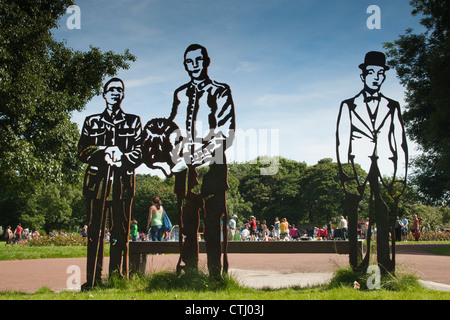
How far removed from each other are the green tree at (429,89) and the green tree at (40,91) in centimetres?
1356

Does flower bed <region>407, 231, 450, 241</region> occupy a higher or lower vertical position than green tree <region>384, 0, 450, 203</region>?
lower

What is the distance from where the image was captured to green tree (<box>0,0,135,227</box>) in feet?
43.3

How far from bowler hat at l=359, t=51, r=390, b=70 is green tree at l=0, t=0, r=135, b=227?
11.0 meters

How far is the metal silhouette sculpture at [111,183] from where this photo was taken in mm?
6766

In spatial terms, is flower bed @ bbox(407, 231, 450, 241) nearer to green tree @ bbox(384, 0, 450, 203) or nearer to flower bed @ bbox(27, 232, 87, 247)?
green tree @ bbox(384, 0, 450, 203)

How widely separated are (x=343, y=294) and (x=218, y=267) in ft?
6.21

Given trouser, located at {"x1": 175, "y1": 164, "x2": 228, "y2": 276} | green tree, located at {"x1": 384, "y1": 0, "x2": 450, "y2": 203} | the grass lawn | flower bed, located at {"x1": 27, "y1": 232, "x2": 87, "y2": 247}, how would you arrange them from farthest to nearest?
flower bed, located at {"x1": 27, "y1": 232, "x2": 87, "y2": 247}, green tree, located at {"x1": 384, "y1": 0, "x2": 450, "y2": 203}, trouser, located at {"x1": 175, "y1": 164, "x2": 228, "y2": 276}, the grass lawn

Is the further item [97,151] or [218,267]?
[97,151]

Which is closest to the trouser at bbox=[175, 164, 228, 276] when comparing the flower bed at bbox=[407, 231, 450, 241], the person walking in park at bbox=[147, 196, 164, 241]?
the person walking in park at bbox=[147, 196, 164, 241]

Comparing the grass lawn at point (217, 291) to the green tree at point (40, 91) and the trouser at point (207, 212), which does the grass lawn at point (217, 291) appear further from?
the green tree at point (40, 91)

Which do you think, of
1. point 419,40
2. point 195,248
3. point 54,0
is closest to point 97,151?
point 195,248

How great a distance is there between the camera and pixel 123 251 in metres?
6.77

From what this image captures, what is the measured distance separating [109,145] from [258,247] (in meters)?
3.07
